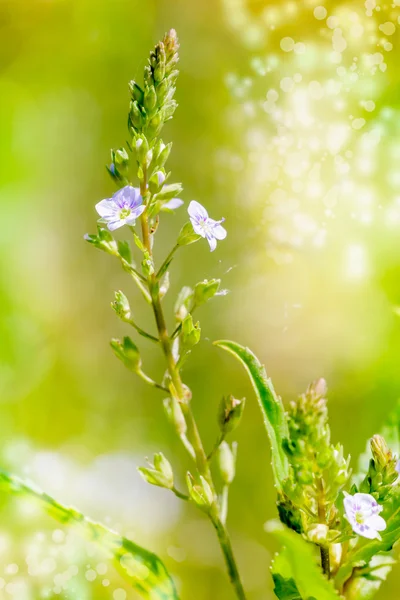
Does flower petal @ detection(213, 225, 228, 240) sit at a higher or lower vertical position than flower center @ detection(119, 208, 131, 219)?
higher

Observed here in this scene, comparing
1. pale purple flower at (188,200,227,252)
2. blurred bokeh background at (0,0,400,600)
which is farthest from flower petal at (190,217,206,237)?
blurred bokeh background at (0,0,400,600)

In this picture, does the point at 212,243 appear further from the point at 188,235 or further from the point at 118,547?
the point at 118,547

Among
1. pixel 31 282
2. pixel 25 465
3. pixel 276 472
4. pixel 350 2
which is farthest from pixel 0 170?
pixel 276 472

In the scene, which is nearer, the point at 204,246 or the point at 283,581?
the point at 283,581

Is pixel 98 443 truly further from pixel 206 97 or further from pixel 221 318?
pixel 206 97

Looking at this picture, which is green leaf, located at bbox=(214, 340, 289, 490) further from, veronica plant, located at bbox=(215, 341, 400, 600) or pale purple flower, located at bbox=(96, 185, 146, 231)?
pale purple flower, located at bbox=(96, 185, 146, 231)

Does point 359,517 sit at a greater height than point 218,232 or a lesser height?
lesser

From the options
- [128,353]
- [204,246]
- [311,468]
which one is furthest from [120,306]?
[204,246]

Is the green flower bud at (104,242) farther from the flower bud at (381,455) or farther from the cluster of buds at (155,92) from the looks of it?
the flower bud at (381,455)
